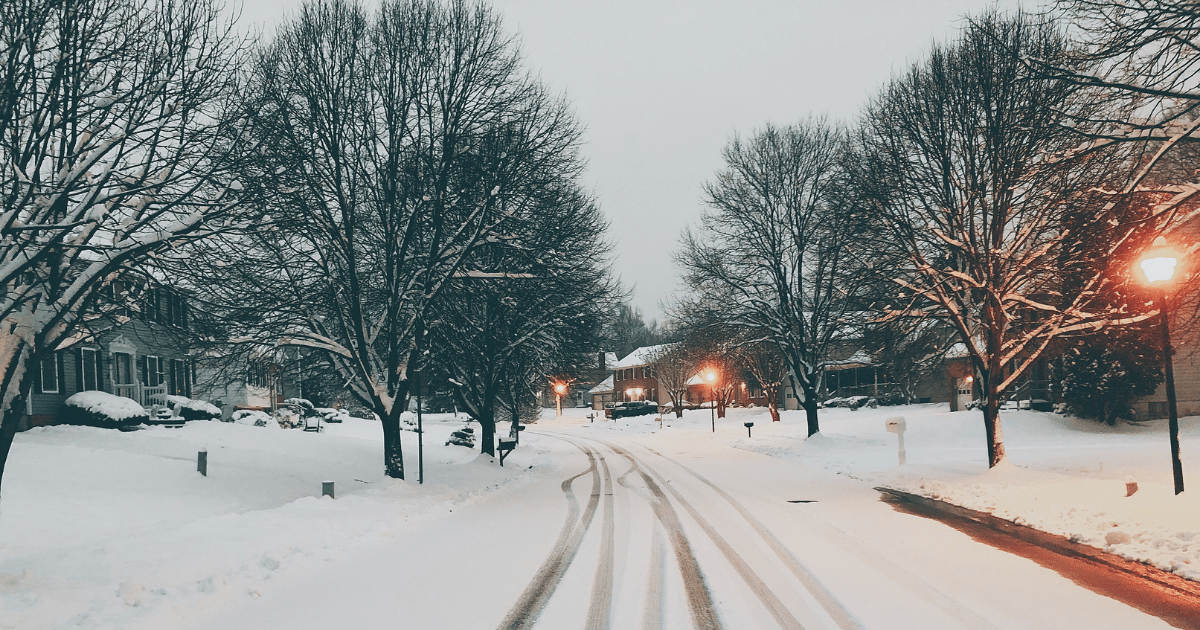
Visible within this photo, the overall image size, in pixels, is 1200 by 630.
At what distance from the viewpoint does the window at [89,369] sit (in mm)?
24984

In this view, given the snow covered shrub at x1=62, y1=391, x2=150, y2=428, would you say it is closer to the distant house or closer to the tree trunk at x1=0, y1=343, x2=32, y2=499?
the tree trunk at x1=0, y1=343, x2=32, y2=499

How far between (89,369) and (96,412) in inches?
Answer: 164

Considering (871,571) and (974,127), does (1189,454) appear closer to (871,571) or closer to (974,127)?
(974,127)

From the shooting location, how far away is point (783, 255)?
2900 cm

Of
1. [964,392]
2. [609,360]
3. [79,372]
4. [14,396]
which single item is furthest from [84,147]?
[609,360]

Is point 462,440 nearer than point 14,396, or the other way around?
point 14,396

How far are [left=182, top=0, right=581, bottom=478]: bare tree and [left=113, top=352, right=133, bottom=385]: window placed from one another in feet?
47.0

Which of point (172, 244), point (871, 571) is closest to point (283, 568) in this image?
point (172, 244)

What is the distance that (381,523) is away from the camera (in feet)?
39.3

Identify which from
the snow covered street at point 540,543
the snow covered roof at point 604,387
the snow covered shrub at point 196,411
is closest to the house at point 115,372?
the snow covered shrub at point 196,411

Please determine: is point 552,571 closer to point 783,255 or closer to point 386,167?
point 386,167

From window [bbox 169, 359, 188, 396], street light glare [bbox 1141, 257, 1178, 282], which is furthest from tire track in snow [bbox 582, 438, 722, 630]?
window [bbox 169, 359, 188, 396]

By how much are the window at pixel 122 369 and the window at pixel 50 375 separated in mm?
4182

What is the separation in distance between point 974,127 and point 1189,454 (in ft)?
33.2
